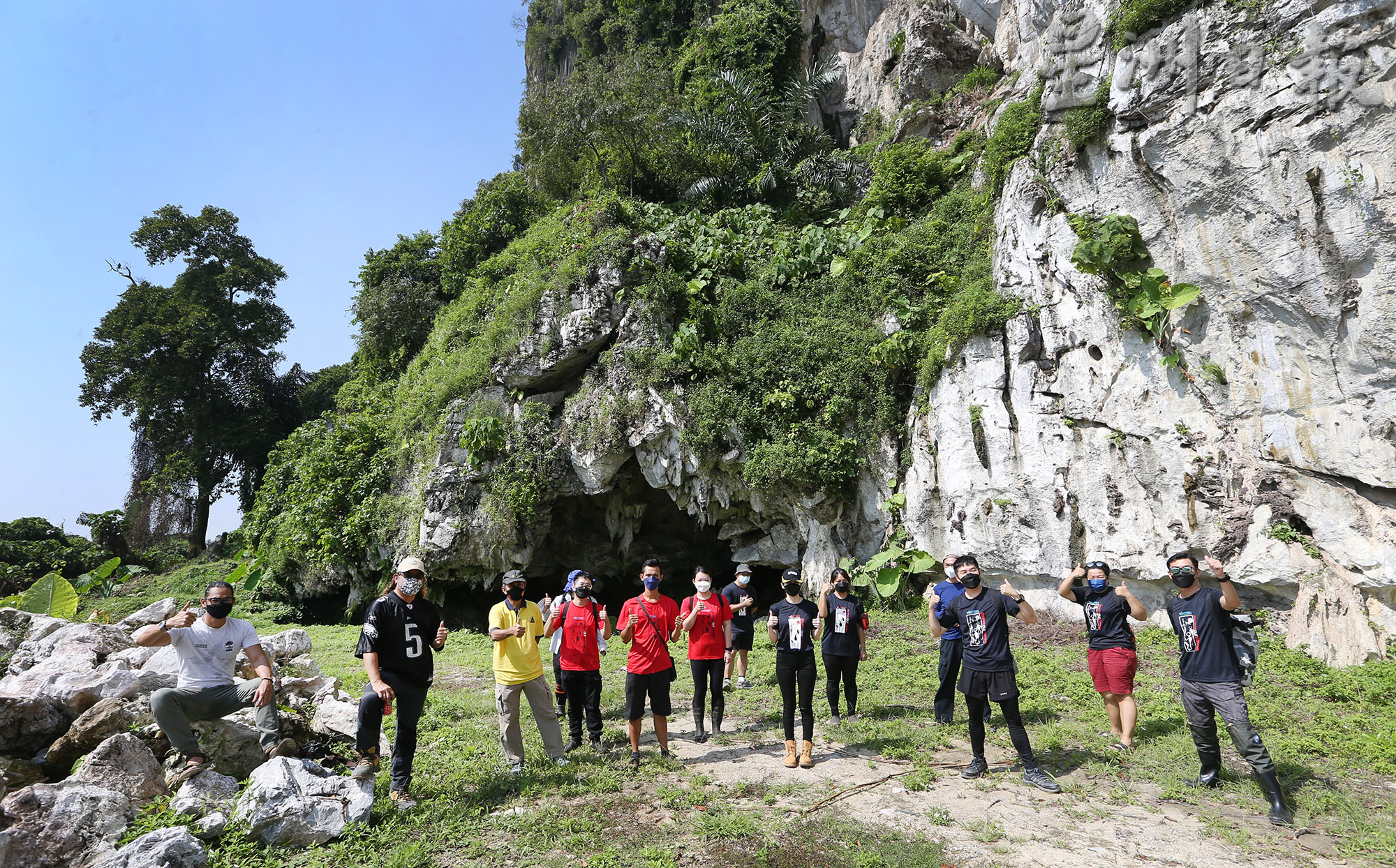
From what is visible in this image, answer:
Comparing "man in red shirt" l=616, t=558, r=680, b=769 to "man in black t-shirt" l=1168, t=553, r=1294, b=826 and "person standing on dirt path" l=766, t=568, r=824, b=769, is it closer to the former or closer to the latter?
"person standing on dirt path" l=766, t=568, r=824, b=769

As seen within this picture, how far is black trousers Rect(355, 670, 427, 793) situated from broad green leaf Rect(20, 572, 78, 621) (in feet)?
42.5

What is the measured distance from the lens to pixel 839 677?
24.2 ft

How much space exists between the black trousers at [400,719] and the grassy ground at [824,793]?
226 millimetres

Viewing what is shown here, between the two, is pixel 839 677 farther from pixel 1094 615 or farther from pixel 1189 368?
pixel 1189 368

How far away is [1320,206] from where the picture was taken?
8008 millimetres

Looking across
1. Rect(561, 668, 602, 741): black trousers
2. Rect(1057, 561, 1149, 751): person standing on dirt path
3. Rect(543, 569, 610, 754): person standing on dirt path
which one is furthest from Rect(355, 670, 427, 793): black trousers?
Rect(1057, 561, 1149, 751): person standing on dirt path

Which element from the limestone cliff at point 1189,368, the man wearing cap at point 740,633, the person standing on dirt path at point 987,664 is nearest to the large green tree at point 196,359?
the limestone cliff at point 1189,368

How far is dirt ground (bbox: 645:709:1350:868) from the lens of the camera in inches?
167

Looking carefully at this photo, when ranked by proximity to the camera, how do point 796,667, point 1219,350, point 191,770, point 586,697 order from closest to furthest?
point 191,770, point 796,667, point 586,697, point 1219,350

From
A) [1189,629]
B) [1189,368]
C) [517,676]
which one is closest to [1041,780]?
[1189,629]

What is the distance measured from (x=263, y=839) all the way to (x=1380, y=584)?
448 inches

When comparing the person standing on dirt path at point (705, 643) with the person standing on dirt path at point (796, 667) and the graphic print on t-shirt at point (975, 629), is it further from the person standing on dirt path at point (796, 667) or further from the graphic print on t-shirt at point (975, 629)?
the graphic print on t-shirt at point (975, 629)

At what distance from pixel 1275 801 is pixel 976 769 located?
78.1 inches

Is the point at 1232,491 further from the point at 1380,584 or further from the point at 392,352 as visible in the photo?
the point at 392,352
